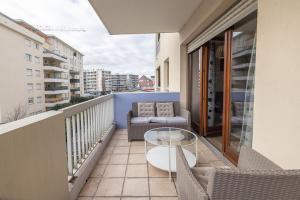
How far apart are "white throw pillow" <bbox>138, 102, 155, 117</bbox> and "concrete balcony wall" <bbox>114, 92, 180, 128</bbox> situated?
1.63 feet

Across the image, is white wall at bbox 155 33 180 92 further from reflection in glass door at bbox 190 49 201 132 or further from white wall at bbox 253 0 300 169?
white wall at bbox 253 0 300 169

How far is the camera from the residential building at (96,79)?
1124 inches

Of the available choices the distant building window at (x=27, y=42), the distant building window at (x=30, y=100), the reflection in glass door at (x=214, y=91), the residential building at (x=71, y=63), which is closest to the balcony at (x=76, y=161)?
the reflection in glass door at (x=214, y=91)

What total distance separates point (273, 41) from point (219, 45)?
7.19 ft

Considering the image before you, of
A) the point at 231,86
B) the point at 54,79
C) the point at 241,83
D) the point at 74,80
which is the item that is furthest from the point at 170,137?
the point at 74,80

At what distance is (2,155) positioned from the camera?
81 centimetres

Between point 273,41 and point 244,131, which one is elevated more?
point 273,41

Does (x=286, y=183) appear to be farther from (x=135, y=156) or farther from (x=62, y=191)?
(x=135, y=156)

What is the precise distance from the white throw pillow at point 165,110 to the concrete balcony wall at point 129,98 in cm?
51

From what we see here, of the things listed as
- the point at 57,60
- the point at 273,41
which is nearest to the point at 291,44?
the point at 273,41

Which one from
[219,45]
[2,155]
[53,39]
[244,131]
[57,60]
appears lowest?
[244,131]

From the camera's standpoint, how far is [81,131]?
2.30 metres

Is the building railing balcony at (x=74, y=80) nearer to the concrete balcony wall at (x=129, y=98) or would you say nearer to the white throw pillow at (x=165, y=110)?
the concrete balcony wall at (x=129, y=98)

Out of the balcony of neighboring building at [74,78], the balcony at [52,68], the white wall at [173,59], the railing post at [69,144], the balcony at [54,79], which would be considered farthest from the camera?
the balcony of neighboring building at [74,78]
